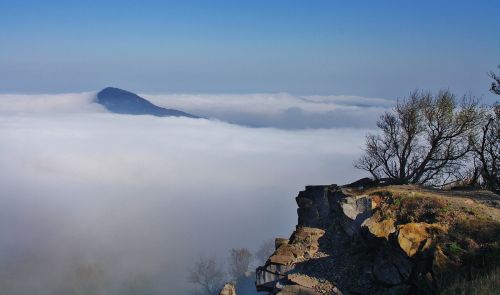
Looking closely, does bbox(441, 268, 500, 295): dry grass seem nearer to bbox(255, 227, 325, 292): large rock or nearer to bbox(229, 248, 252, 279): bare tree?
bbox(255, 227, 325, 292): large rock

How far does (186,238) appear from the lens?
158875mm

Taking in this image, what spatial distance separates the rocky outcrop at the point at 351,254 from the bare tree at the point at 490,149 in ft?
41.3

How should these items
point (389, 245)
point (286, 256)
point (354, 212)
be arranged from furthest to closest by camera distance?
point (354, 212) < point (286, 256) < point (389, 245)

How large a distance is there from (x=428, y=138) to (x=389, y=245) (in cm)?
2027

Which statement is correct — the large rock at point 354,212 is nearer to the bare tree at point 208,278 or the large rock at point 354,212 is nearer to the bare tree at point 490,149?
the bare tree at point 490,149

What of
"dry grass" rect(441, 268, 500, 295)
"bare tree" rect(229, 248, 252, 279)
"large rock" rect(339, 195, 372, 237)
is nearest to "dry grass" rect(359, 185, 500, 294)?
"dry grass" rect(441, 268, 500, 295)

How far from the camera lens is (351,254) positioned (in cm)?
2277

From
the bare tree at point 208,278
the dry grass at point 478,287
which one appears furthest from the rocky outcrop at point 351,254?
the bare tree at point 208,278

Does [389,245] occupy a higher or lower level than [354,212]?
lower

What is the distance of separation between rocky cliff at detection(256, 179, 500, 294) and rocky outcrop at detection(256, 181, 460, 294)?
0.03 meters

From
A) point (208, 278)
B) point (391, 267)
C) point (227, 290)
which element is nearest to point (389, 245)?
point (391, 267)

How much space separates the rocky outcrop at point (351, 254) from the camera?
19.2 metres

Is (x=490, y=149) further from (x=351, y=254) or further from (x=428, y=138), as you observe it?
(x=351, y=254)

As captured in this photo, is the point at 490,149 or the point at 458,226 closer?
the point at 458,226
